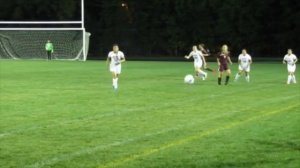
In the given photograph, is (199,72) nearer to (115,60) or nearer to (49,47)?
(115,60)

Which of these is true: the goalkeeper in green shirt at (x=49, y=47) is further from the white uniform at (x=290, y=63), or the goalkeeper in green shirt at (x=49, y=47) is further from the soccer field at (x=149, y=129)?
the soccer field at (x=149, y=129)

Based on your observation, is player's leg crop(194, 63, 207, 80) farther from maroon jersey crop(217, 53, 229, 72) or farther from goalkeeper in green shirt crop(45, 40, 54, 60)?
goalkeeper in green shirt crop(45, 40, 54, 60)

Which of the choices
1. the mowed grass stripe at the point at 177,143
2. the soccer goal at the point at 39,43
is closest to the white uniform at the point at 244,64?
the mowed grass stripe at the point at 177,143

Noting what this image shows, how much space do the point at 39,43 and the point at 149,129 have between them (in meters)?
46.4

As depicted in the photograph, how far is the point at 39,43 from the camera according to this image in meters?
57.6

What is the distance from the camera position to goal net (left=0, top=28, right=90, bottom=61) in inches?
2190

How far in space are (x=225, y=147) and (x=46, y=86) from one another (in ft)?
51.2

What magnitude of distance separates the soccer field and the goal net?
34.3m

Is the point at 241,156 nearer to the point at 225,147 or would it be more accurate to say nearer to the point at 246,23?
the point at 225,147

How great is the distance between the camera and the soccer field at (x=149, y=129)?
941cm

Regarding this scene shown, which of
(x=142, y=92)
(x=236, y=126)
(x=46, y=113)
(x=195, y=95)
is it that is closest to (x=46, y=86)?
(x=142, y=92)

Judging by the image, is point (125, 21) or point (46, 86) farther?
point (125, 21)

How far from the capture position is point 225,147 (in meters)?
10.4

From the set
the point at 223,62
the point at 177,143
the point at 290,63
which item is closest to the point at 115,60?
the point at 223,62
